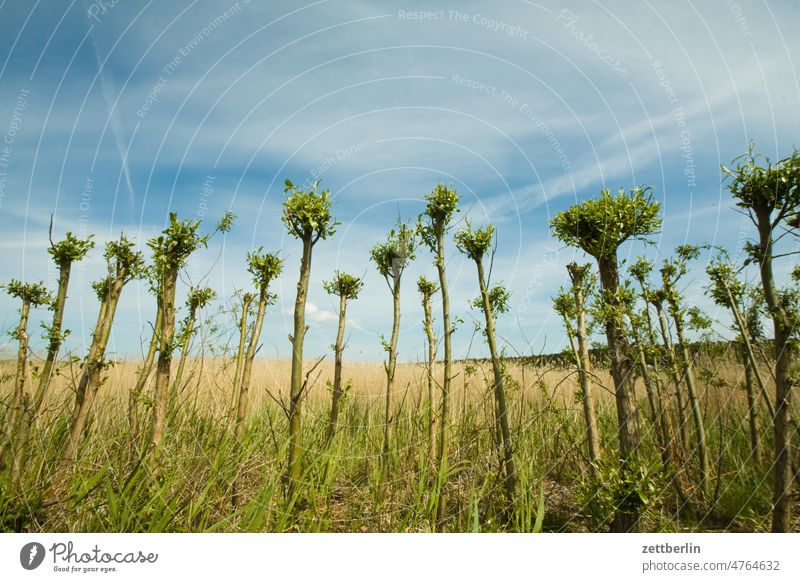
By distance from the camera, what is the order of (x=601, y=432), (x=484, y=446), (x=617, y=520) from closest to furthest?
(x=617, y=520) < (x=484, y=446) < (x=601, y=432)

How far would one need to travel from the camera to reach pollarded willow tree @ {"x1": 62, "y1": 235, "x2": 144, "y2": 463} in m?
3.12

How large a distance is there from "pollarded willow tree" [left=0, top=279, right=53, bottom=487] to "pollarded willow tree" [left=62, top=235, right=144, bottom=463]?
0.31m

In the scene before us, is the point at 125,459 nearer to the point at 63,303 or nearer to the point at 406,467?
the point at 63,303

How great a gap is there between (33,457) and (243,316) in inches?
91.4

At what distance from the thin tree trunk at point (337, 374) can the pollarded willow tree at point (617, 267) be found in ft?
8.13

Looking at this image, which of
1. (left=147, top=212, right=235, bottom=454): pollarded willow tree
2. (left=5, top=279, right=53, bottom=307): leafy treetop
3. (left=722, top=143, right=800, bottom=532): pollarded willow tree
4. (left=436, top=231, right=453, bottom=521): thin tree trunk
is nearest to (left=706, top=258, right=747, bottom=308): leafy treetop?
(left=722, top=143, right=800, bottom=532): pollarded willow tree

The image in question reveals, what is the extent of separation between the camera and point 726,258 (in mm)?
3361

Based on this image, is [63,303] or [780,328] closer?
[780,328]

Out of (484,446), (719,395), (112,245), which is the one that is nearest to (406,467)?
(484,446)

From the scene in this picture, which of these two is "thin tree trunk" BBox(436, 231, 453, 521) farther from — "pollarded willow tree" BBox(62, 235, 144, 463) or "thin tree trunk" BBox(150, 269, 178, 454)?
"pollarded willow tree" BBox(62, 235, 144, 463)

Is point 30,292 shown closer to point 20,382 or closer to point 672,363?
point 20,382

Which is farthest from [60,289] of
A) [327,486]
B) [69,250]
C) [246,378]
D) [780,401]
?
[780,401]
